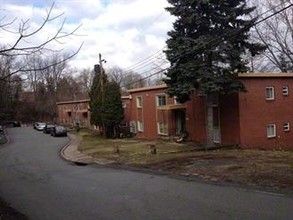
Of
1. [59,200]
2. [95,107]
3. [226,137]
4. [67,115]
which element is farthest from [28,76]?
[67,115]

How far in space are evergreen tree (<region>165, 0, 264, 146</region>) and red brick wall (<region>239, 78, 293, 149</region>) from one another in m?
3.05

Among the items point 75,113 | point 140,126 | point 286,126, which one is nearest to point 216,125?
point 286,126

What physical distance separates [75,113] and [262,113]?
60.5 m

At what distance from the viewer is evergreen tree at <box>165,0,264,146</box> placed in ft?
101

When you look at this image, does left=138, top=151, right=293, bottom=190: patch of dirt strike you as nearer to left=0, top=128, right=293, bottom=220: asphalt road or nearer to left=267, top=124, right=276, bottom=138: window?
left=0, top=128, right=293, bottom=220: asphalt road

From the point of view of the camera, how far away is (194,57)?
1257 inches

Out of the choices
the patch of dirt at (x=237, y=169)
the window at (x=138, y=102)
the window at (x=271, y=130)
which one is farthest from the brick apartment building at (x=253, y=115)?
the window at (x=138, y=102)

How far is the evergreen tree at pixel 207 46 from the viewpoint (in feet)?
101

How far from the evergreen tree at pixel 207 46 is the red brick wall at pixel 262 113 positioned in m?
3.05

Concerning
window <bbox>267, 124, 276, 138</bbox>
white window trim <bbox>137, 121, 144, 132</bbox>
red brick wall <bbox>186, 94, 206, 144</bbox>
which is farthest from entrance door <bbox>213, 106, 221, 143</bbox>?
white window trim <bbox>137, 121, 144, 132</bbox>

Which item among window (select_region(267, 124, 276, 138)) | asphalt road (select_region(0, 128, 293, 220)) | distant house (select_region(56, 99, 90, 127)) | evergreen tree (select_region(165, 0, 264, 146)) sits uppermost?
evergreen tree (select_region(165, 0, 264, 146))

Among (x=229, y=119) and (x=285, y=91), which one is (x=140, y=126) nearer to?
(x=229, y=119)

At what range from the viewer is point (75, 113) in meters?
91.8

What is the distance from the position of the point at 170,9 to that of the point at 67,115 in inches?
2774
